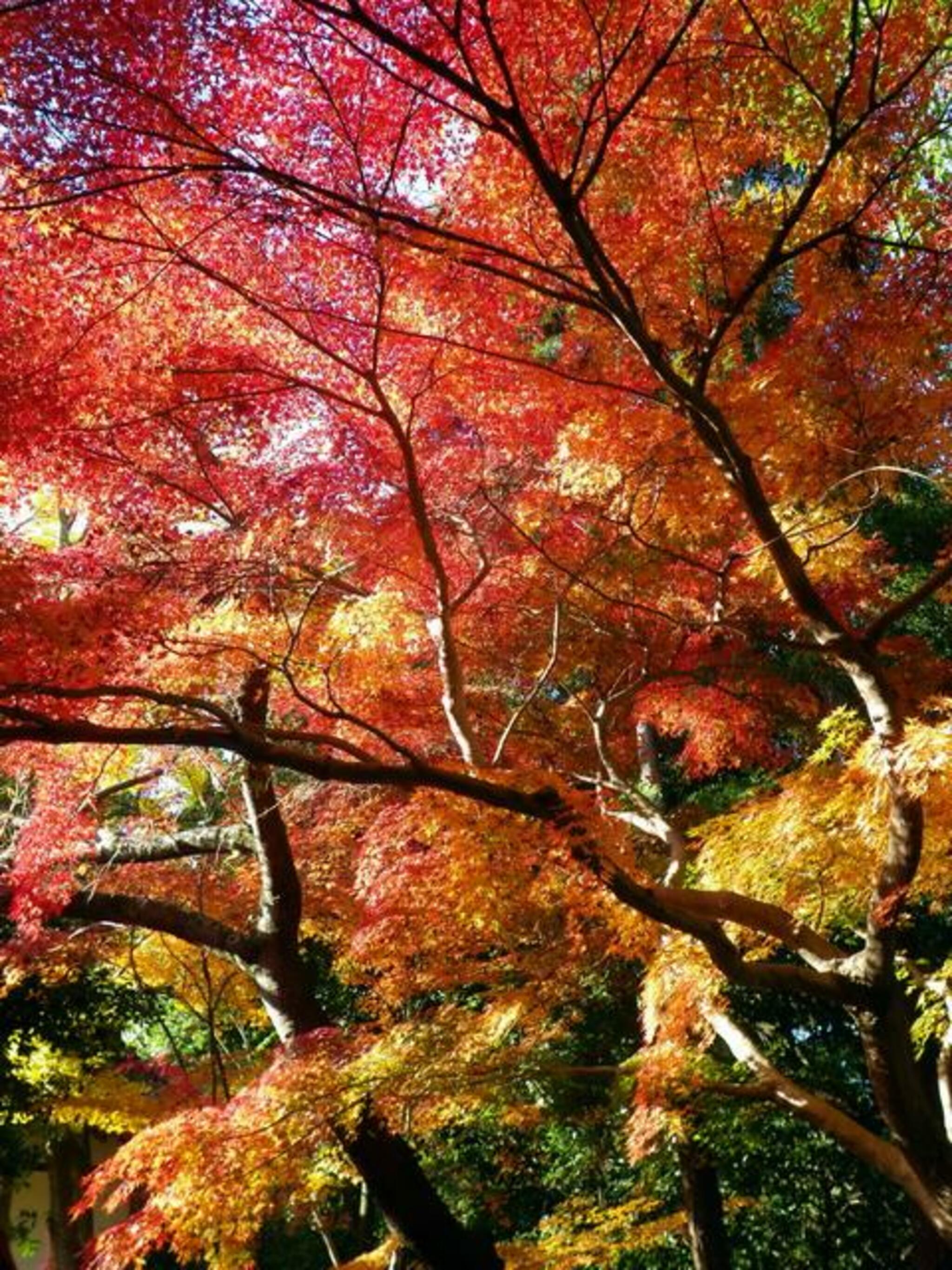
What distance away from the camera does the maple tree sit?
4355mm

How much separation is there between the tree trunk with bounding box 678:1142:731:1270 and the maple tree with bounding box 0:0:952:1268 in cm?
104

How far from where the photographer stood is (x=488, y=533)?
7.62 meters

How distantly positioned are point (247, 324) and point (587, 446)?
234 cm

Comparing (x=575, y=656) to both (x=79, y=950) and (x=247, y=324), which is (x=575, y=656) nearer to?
(x=247, y=324)

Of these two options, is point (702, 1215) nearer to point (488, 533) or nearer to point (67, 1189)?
point (488, 533)

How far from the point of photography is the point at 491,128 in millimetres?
3639

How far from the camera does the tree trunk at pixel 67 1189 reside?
10828 mm

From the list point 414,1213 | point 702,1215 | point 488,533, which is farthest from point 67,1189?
point 488,533

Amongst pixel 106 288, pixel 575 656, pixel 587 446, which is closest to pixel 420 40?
pixel 106 288

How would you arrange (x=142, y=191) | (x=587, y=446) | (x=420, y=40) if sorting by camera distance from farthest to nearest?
1. (x=587, y=446)
2. (x=142, y=191)
3. (x=420, y=40)

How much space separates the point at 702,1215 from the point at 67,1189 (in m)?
8.05

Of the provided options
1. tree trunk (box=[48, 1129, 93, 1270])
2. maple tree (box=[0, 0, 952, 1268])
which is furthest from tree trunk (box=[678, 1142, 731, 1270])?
tree trunk (box=[48, 1129, 93, 1270])

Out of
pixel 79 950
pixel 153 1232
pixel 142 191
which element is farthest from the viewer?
pixel 79 950

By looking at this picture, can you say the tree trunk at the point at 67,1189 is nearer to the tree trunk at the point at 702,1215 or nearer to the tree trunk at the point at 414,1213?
the tree trunk at the point at 414,1213
